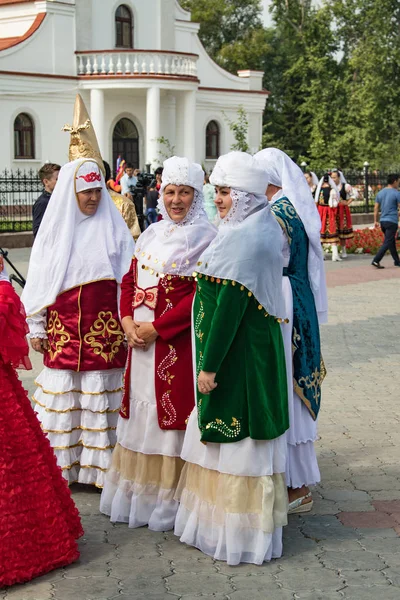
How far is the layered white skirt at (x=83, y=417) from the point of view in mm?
6086

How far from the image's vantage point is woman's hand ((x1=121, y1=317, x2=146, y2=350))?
5500mm

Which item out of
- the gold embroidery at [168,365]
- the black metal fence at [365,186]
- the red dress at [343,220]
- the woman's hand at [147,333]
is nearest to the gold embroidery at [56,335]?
the woman's hand at [147,333]

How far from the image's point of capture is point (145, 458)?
18.2 ft

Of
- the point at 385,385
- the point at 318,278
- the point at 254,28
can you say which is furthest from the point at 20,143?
the point at 318,278

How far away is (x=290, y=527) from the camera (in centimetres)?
552

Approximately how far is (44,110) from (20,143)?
1.47 m

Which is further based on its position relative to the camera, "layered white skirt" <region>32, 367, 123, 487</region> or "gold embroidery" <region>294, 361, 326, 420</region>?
"layered white skirt" <region>32, 367, 123, 487</region>

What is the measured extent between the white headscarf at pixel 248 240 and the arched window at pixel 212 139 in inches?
1525

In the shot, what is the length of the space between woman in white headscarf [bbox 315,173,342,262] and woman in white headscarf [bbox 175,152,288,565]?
14.7 metres

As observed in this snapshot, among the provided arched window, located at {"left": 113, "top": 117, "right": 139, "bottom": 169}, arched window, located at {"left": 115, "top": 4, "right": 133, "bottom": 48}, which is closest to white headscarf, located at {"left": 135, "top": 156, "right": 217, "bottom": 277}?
arched window, located at {"left": 113, "top": 117, "right": 139, "bottom": 169}

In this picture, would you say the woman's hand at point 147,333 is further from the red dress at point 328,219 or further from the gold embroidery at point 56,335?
the red dress at point 328,219

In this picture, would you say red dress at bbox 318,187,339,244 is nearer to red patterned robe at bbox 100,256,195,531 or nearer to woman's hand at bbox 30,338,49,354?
woman's hand at bbox 30,338,49,354

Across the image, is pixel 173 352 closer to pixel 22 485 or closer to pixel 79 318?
pixel 79 318

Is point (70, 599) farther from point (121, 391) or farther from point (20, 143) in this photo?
point (20, 143)
